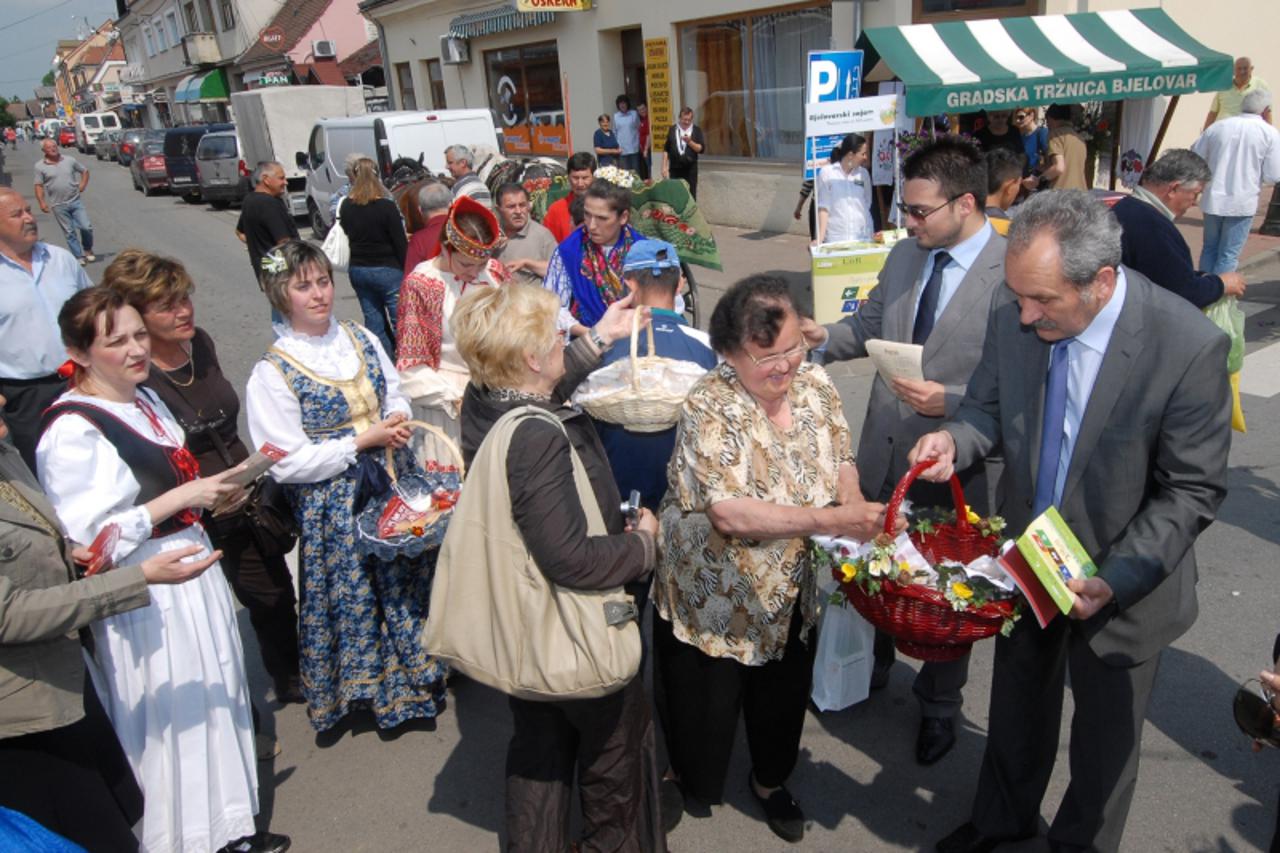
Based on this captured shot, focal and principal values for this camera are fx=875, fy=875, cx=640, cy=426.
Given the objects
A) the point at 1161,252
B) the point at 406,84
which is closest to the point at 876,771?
the point at 1161,252

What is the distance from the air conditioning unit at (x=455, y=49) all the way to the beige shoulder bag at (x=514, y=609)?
21.4 metres

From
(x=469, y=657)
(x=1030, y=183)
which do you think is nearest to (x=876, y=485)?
(x=469, y=657)

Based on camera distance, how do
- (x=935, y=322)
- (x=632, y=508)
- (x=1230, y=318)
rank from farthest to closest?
1. (x=1230, y=318)
2. (x=935, y=322)
3. (x=632, y=508)

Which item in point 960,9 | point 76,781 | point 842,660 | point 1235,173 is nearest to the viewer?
point 76,781

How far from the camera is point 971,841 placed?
9.21 ft

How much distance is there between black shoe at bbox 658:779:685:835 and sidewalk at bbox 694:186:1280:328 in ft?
20.2

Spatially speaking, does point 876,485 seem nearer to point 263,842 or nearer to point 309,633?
point 309,633

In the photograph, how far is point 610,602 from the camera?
90.9 inches

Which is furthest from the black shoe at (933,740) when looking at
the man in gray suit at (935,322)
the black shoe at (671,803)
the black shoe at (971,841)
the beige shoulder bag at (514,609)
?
the beige shoulder bag at (514,609)

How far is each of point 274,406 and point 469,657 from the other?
1349 mm

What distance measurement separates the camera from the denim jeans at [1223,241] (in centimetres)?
841

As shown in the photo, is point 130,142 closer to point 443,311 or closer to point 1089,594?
point 443,311

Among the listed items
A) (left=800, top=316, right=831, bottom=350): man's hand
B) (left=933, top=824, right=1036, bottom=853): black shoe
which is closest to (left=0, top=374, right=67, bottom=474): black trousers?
(left=800, top=316, right=831, bottom=350): man's hand

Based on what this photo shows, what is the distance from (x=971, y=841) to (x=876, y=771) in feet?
1.57
